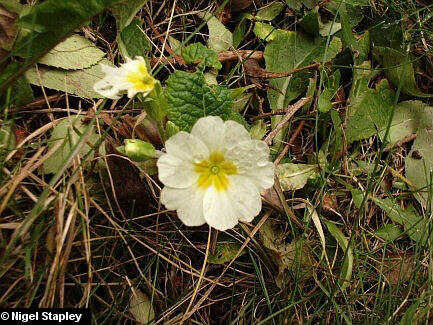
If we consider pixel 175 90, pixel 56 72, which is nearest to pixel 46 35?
pixel 56 72

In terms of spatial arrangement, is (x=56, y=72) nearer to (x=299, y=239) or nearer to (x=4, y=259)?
(x=4, y=259)

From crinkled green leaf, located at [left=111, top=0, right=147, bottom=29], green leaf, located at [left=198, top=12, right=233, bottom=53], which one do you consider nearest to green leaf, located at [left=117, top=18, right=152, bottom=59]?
crinkled green leaf, located at [left=111, top=0, right=147, bottom=29]

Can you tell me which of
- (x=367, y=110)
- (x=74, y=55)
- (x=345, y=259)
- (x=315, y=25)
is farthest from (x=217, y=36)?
(x=345, y=259)

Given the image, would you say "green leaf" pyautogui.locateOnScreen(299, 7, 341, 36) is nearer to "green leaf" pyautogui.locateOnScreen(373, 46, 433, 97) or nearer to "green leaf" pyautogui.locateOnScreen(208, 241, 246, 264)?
"green leaf" pyautogui.locateOnScreen(373, 46, 433, 97)

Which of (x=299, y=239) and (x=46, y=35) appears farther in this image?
(x=299, y=239)

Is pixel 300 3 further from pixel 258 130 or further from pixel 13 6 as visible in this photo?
pixel 13 6
